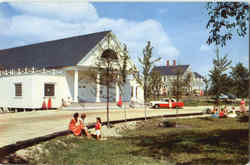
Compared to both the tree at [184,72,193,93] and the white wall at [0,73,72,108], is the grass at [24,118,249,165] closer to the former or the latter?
the white wall at [0,73,72,108]

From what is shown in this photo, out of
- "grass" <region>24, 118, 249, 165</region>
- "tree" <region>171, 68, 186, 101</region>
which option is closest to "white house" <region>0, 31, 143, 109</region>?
"tree" <region>171, 68, 186, 101</region>

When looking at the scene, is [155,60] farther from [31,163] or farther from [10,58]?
[10,58]

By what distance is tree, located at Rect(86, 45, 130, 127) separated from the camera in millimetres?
11602

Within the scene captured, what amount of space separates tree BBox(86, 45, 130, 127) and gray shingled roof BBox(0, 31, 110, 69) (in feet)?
34.0

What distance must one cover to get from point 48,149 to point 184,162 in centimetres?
375

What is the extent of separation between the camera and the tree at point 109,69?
11.6 meters

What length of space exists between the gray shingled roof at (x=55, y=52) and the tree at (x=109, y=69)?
10.4 metres

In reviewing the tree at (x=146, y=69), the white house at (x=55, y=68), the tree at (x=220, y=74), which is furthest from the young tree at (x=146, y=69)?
the white house at (x=55, y=68)

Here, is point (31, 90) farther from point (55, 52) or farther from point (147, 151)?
point (147, 151)

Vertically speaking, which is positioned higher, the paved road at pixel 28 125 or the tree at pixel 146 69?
the tree at pixel 146 69

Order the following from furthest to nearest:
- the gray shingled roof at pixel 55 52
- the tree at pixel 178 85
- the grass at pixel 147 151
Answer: the gray shingled roof at pixel 55 52 < the tree at pixel 178 85 < the grass at pixel 147 151

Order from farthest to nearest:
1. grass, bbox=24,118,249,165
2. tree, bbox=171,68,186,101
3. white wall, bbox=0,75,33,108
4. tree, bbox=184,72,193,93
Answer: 1. tree, bbox=184,72,193,93
2. tree, bbox=171,68,186,101
3. white wall, bbox=0,75,33,108
4. grass, bbox=24,118,249,165

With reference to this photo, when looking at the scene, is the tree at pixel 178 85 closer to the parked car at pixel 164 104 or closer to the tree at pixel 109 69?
the parked car at pixel 164 104

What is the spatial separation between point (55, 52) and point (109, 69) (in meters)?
12.3
